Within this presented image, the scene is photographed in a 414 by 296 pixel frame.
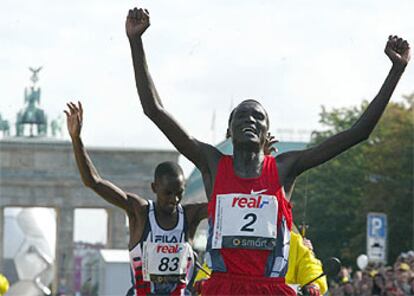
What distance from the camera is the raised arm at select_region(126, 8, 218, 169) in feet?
27.7

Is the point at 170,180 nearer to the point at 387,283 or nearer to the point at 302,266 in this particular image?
the point at 302,266

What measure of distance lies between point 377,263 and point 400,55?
23741mm

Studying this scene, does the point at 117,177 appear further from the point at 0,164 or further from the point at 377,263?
the point at 377,263

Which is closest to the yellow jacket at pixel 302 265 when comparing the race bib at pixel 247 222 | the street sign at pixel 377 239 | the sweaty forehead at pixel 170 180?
the sweaty forehead at pixel 170 180

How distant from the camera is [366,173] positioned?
229ft

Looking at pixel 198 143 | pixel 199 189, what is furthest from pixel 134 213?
pixel 199 189

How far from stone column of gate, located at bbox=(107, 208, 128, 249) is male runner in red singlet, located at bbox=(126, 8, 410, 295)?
7304cm

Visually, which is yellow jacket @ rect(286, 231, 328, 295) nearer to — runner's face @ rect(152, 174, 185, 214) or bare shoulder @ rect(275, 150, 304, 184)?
runner's face @ rect(152, 174, 185, 214)

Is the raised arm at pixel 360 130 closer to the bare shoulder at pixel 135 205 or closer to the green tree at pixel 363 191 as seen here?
the bare shoulder at pixel 135 205

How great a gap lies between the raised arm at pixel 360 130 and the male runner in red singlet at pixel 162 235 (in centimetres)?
284

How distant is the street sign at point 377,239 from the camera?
31.0 metres

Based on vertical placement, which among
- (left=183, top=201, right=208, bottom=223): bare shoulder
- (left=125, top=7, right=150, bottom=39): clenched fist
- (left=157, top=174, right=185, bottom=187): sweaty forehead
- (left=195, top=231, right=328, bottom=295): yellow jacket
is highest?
(left=125, top=7, right=150, bottom=39): clenched fist

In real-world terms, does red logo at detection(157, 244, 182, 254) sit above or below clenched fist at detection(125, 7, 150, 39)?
below

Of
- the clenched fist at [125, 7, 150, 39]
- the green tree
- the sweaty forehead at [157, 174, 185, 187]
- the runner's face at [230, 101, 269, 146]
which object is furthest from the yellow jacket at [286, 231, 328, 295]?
the green tree
